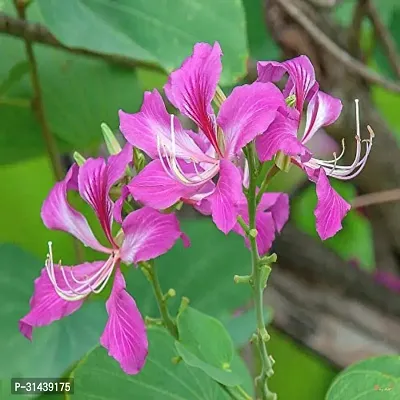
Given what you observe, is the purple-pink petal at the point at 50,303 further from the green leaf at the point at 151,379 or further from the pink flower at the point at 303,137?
the pink flower at the point at 303,137

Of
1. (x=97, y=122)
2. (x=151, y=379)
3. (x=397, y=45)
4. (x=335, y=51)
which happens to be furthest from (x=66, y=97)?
(x=397, y=45)

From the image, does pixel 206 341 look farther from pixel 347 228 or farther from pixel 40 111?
pixel 347 228

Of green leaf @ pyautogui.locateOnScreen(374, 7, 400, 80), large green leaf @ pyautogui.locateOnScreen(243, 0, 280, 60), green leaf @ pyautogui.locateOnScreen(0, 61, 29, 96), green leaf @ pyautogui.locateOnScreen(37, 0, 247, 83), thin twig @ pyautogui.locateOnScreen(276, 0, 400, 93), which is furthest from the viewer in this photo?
green leaf @ pyautogui.locateOnScreen(374, 7, 400, 80)

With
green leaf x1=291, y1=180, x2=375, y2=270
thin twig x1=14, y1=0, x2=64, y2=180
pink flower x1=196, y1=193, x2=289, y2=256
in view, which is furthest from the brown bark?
pink flower x1=196, y1=193, x2=289, y2=256

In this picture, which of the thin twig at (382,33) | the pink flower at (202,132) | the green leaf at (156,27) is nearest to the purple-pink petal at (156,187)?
the pink flower at (202,132)

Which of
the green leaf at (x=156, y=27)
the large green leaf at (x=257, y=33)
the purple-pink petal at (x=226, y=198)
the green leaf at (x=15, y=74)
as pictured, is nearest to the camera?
the purple-pink petal at (x=226, y=198)

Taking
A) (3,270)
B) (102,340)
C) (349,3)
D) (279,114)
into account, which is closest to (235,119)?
(279,114)

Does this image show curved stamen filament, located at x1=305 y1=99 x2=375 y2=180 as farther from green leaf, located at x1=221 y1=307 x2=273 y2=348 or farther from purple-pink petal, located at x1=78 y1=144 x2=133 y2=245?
green leaf, located at x1=221 y1=307 x2=273 y2=348
